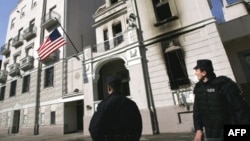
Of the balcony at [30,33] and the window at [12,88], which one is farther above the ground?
the balcony at [30,33]

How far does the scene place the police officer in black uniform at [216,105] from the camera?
2.35 metres

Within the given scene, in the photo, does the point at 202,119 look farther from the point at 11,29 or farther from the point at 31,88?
the point at 11,29

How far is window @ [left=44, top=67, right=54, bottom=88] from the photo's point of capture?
18016 mm

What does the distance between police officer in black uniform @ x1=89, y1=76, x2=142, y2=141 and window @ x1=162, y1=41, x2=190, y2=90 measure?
8.05m

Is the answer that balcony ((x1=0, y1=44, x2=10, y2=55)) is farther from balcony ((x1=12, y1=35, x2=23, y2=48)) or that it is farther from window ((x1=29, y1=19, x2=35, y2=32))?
window ((x1=29, y1=19, x2=35, y2=32))

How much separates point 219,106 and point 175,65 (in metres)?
8.22

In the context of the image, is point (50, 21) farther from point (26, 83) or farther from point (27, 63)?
point (26, 83)

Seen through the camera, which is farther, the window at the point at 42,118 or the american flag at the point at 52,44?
the window at the point at 42,118

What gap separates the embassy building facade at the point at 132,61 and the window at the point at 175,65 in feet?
0.19

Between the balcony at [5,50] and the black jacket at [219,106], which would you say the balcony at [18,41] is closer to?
the balcony at [5,50]

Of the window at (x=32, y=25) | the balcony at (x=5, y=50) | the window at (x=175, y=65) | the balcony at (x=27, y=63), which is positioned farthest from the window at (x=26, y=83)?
the window at (x=175, y=65)

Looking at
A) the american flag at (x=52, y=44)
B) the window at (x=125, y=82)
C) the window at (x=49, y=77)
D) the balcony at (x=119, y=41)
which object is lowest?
the window at (x=125, y=82)

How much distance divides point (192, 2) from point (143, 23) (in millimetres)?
3537

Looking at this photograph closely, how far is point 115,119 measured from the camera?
2.34m
